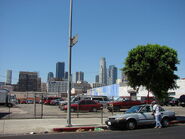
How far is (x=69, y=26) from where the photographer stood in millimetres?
14914

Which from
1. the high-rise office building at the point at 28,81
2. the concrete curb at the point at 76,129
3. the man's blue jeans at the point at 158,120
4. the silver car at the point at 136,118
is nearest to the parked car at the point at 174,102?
the silver car at the point at 136,118

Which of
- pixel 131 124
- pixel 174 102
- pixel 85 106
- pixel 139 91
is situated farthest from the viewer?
pixel 139 91

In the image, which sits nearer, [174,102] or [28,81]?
[174,102]

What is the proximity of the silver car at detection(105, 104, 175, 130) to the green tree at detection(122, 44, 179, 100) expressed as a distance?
5.05 meters

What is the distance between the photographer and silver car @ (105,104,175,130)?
13.8 meters

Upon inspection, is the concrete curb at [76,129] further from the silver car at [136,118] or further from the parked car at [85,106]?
the parked car at [85,106]

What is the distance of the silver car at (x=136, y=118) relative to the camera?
1382 centimetres

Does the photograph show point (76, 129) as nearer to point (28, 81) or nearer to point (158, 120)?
point (158, 120)

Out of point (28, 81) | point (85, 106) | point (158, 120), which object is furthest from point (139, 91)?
point (28, 81)

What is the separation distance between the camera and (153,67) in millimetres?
20234

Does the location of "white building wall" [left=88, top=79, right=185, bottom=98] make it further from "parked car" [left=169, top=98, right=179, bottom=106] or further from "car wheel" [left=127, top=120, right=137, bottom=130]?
"car wheel" [left=127, top=120, right=137, bottom=130]

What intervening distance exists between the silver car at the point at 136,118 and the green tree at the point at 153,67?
5046 mm

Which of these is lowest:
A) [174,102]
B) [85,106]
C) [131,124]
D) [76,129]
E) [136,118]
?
[76,129]

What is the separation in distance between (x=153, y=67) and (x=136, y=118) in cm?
733
